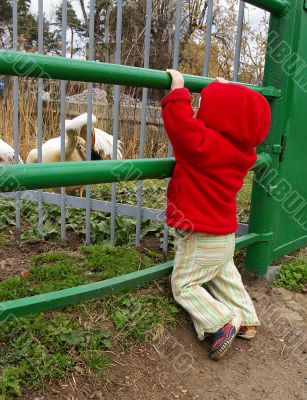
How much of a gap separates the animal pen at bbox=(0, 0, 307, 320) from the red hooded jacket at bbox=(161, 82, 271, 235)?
95 millimetres

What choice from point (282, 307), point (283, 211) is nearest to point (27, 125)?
point (283, 211)

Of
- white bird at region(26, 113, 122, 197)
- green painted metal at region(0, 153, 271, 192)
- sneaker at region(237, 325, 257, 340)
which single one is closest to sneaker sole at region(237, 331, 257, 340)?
sneaker at region(237, 325, 257, 340)

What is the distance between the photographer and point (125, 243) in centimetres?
296

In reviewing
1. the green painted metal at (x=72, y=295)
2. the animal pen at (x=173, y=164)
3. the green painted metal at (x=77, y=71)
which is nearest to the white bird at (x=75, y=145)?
the animal pen at (x=173, y=164)

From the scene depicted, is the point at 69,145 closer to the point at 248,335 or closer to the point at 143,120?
the point at 143,120

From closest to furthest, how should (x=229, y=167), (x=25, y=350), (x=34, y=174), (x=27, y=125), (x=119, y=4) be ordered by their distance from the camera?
(x=34, y=174) < (x=25, y=350) < (x=229, y=167) < (x=119, y=4) < (x=27, y=125)

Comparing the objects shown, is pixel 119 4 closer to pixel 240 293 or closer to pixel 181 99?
pixel 181 99

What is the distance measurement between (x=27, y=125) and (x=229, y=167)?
3.49m

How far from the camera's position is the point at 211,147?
178 centimetres

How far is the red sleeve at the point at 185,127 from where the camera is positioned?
1.74 m

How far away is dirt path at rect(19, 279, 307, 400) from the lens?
166 cm

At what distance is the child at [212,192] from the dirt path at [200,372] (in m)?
0.08

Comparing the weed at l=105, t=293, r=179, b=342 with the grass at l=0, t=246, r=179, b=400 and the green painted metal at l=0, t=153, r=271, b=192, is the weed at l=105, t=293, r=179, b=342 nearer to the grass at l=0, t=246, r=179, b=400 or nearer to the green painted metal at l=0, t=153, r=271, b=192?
the grass at l=0, t=246, r=179, b=400

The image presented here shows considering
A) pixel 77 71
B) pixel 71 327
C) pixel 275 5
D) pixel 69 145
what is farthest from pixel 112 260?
pixel 69 145
